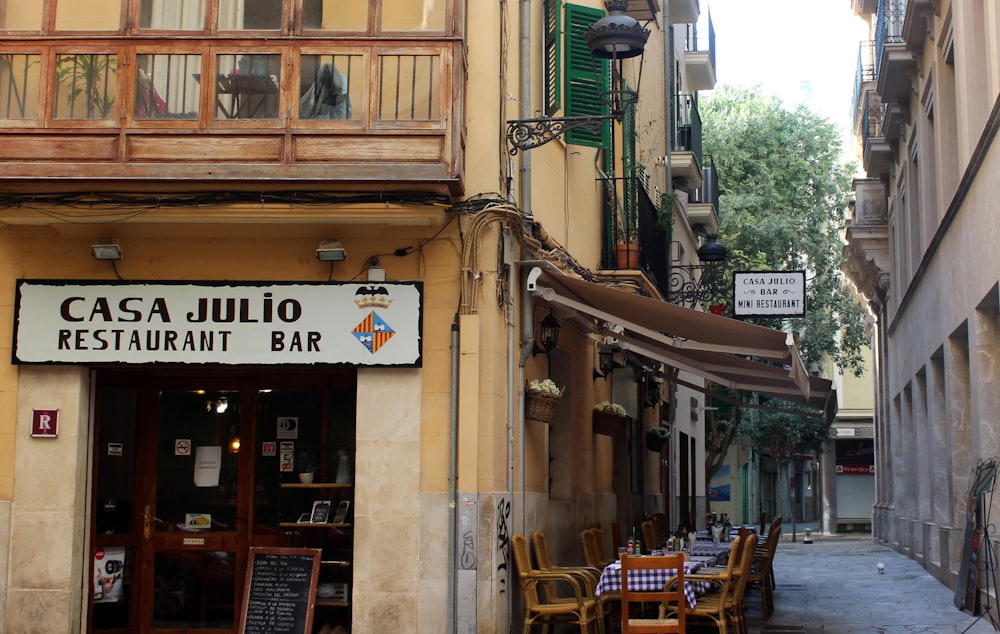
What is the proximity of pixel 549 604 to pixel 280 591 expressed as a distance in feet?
7.83

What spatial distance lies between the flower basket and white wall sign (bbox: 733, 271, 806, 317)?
6683mm

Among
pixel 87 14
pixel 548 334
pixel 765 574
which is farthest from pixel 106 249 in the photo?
pixel 765 574

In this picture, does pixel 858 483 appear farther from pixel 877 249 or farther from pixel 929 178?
pixel 929 178

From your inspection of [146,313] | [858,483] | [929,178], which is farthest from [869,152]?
[858,483]

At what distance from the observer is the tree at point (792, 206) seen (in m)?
34.9

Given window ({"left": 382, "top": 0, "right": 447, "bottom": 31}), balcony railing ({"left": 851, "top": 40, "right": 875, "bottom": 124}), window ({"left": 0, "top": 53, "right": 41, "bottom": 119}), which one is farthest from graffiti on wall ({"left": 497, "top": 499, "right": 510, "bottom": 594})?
balcony railing ({"left": 851, "top": 40, "right": 875, "bottom": 124})

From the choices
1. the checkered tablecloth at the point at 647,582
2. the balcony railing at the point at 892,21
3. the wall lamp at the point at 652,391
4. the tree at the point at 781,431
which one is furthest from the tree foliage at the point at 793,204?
the checkered tablecloth at the point at 647,582

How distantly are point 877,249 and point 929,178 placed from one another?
9.88m

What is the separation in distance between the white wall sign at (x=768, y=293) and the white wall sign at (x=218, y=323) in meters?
8.60

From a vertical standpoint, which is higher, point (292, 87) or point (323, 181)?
point (292, 87)

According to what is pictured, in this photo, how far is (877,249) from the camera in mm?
29625

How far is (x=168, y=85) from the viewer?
1030 cm

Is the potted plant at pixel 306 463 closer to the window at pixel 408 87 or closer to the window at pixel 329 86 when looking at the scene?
the window at pixel 329 86

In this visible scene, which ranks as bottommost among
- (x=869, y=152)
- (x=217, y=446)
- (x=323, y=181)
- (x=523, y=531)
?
(x=523, y=531)
